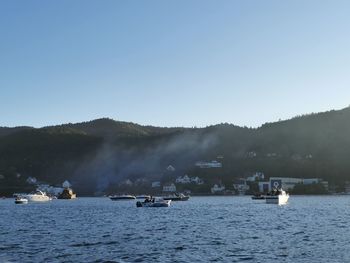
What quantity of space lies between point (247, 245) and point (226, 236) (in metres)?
7.89

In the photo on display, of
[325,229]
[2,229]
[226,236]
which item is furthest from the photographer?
[2,229]

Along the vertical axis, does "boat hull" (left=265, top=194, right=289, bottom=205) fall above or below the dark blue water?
above

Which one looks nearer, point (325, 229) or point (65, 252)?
point (65, 252)

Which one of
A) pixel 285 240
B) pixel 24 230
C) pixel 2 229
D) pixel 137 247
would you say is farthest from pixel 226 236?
pixel 2 229

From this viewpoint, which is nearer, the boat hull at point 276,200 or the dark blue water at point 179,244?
the dark blue water at point 179,244

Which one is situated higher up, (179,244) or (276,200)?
(276,200)

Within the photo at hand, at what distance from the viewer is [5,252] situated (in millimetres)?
45656

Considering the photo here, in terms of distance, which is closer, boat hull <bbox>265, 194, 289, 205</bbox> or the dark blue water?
the dark blue water

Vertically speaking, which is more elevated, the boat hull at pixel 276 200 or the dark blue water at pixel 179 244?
the boat hull at pixel 276 200

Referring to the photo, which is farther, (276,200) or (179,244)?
(276,200)

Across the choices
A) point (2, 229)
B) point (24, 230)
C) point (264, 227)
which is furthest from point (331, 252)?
point (2, 229)

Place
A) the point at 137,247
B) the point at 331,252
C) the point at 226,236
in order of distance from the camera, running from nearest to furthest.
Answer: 1. the point at 331,252
2. the point at 137,247
3. the point at 226,236

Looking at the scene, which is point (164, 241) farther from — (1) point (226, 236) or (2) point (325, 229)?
(2) point (325, 229)

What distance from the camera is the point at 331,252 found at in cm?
4391
